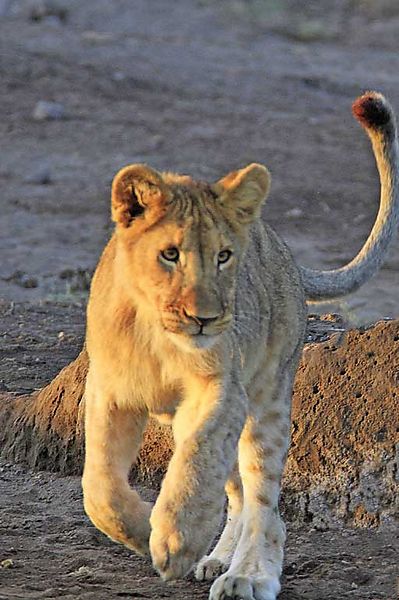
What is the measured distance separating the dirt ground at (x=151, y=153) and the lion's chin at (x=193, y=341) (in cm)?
102

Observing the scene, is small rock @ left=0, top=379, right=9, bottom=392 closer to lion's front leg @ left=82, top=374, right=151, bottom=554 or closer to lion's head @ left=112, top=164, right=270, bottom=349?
lion's front leg @ left=82, top=374, right=151, bottom=554

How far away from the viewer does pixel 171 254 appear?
15.2 feet

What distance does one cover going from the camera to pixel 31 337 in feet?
28.2

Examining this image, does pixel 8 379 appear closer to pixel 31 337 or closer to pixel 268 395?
pixel 31 337

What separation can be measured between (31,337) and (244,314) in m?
3.52

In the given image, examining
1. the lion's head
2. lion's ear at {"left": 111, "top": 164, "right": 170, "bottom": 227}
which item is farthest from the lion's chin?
lion's ear at {"left": 111, "top": 164, "right": 170, "bottom": 227}

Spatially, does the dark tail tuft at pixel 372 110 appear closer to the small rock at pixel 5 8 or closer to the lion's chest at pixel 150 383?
the lion's chest at pixel 150 383

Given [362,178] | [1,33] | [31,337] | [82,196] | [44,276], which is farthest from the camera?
[1,33]

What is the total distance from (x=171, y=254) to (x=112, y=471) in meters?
0.71

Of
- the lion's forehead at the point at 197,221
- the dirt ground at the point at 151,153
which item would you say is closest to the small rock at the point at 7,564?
the dirt ground at the point at 151,153

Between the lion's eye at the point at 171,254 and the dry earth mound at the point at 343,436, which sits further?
the dry earth mound at the point at 343,436

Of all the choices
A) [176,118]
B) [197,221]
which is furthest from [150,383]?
[176,118]

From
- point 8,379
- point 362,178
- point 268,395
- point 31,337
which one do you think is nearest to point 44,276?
point 31,337

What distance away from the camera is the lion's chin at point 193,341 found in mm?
4625
